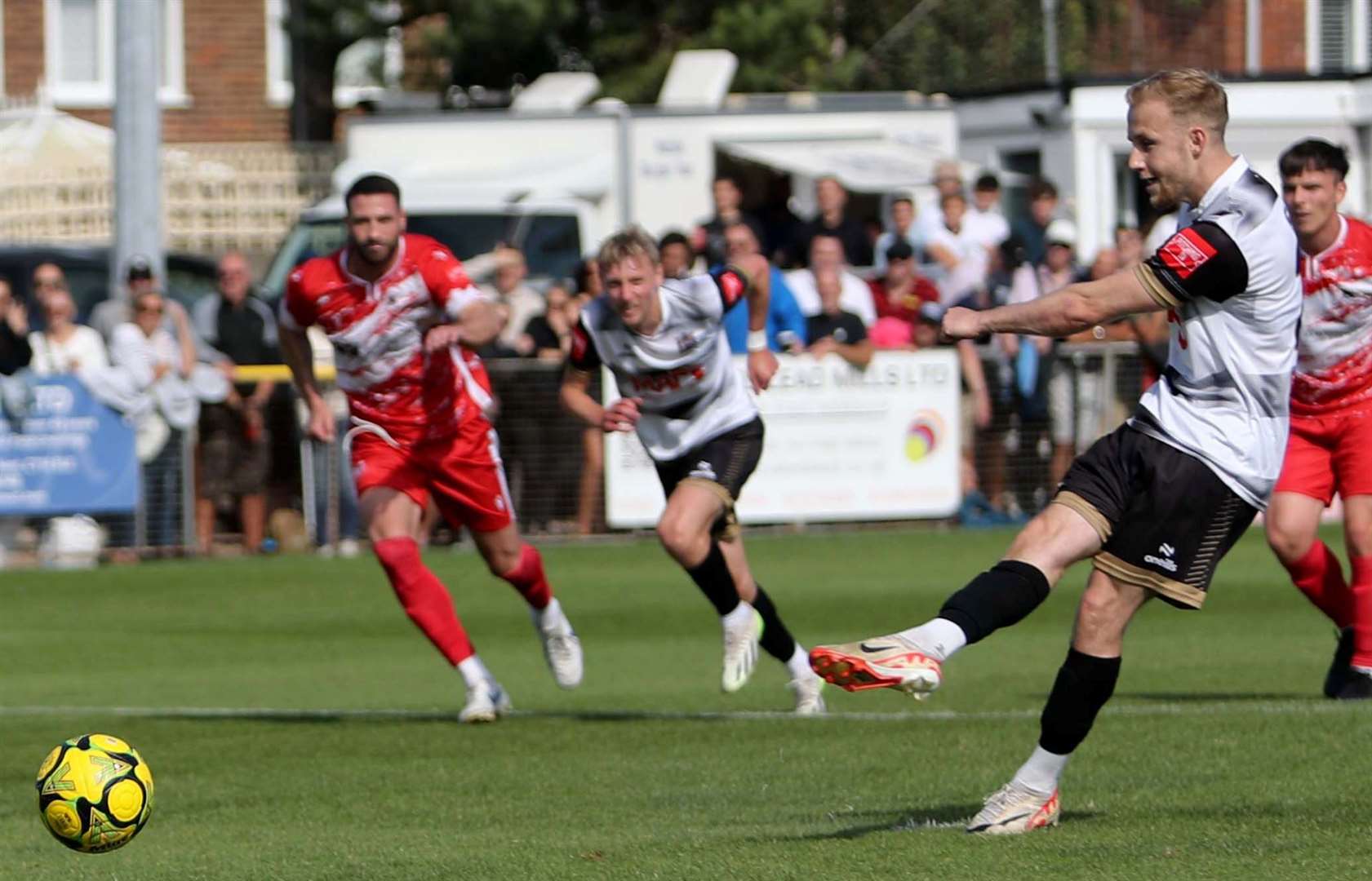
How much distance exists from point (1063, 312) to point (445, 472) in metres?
4.67

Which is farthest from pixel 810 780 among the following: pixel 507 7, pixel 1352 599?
pixel 507 7

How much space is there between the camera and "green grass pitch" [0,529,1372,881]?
6801mm

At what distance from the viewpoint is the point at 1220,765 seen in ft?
26.7

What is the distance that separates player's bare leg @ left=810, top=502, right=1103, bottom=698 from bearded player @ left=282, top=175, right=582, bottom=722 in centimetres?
398

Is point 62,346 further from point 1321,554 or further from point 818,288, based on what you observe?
point 1321,554

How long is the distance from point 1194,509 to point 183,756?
4497mm

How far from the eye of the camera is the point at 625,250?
10203 mm

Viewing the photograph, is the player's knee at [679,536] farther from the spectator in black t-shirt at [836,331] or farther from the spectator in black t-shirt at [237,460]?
the spectator in black t-shirt at [237,460]

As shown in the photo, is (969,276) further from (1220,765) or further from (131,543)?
(1220,765)

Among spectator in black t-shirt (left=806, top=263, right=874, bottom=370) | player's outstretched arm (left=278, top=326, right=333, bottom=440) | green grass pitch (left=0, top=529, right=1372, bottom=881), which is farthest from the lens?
spectator in black t-shirt (left=806, top=263, right=874, bottom=370)

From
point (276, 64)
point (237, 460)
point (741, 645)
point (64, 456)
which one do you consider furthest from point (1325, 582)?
point (276, 64)

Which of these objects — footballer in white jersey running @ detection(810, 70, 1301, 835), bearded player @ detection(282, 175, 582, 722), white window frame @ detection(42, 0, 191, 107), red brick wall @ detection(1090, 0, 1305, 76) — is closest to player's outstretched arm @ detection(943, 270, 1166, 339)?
footballer in white jersey running @ detection(810, 70, 1301, 835)

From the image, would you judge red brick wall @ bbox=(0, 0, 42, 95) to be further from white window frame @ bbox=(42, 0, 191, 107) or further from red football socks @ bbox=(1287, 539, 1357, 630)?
red football socks @ bbox=(1287, 539, 1357, 630)

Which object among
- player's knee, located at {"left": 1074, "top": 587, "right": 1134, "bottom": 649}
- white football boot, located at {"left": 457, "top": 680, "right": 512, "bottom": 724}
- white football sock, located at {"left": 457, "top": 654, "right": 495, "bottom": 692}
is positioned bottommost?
white football boot, located at {"left": 457, "top": 680, "right": 512, "bottom": 724}
